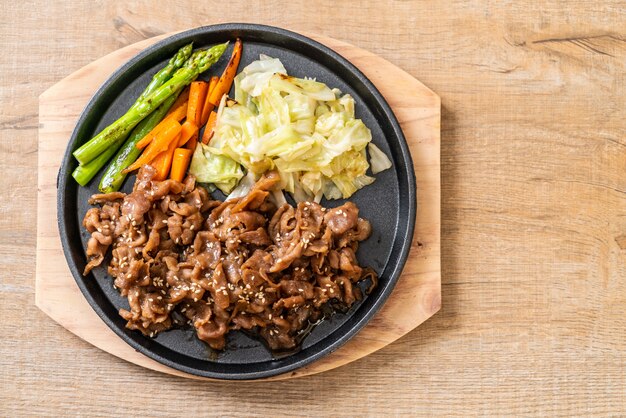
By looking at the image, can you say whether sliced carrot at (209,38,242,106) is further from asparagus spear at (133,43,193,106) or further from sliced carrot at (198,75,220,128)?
asparagus spear at (133,43,193,106)

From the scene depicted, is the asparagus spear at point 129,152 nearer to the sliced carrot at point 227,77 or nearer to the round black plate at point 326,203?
the round black plate at point 326,203

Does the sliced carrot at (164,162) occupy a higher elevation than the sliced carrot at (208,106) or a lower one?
lower

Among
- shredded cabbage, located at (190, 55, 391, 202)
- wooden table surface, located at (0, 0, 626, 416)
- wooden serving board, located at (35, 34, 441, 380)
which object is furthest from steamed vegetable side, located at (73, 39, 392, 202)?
wooden table surface, located at (0, 0, 626, 416)

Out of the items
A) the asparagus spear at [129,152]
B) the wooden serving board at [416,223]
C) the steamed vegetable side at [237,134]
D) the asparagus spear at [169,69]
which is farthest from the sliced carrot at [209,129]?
the wooden serving board at [416,223]

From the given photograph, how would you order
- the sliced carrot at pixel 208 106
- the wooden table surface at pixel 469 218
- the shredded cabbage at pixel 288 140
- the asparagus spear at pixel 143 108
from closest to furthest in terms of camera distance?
1. the shredded cabbage at pixel 288 140
2. the asparagus spear at pixel 143 108
3. the sliced carrot at pixel 208 106
4. the wooden table surface at pixel 469 218

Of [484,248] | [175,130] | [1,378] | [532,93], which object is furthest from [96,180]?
[532,93]

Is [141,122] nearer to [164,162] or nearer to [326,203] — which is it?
[164,162]
